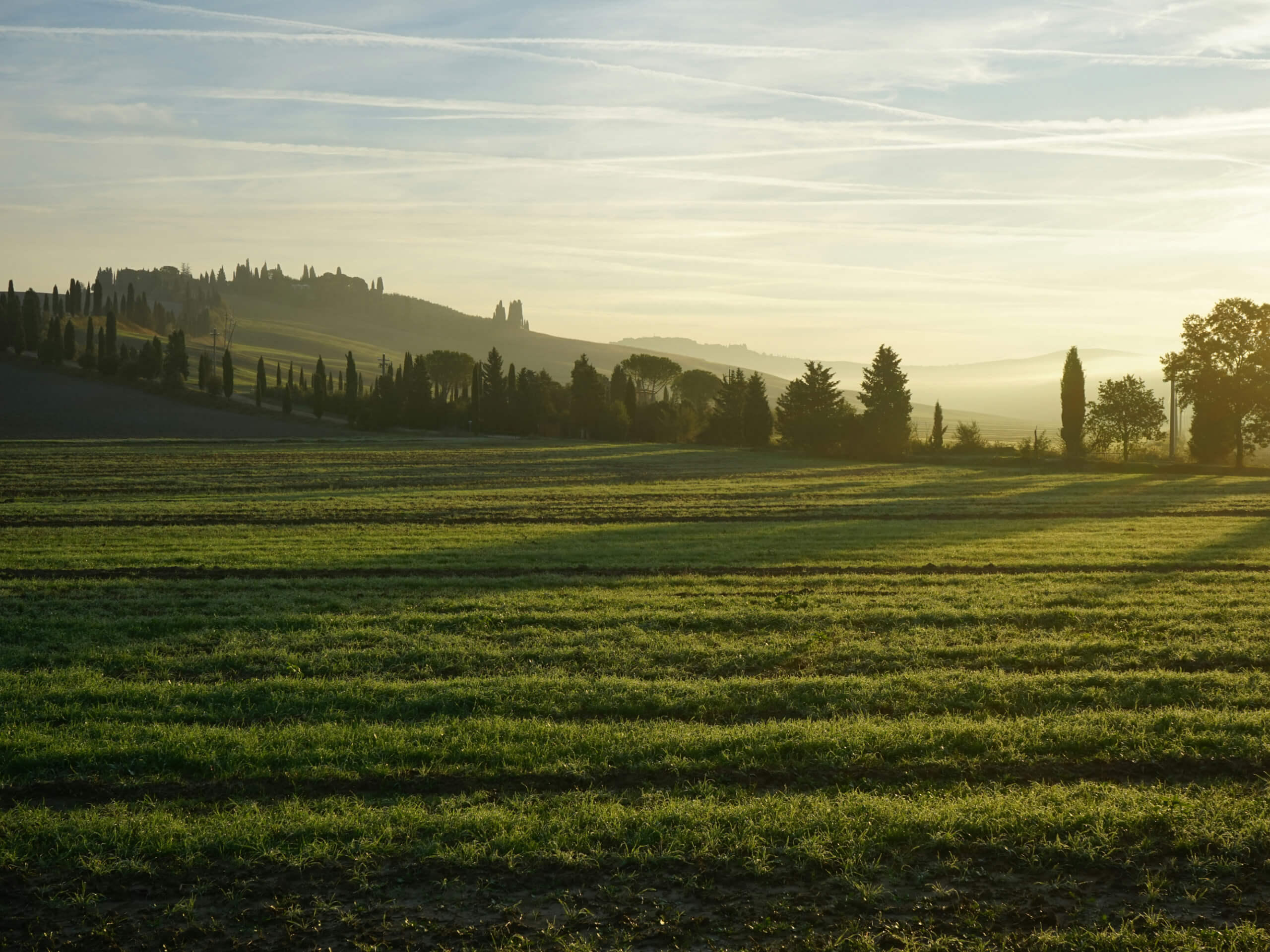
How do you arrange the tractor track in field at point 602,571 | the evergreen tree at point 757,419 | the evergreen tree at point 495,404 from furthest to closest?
1. the evergreen tree at point 495,404
2. the evergreen tree at point 757,419
3. the tractor track in field at point 602,571

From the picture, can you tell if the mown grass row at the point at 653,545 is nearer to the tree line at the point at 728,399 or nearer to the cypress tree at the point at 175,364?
the tree line at the point at 728,399

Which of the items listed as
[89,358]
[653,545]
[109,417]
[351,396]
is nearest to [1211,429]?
[653,545]

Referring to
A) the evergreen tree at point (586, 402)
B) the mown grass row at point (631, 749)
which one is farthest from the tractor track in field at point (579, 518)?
the evergreen tree at point (586, 402)

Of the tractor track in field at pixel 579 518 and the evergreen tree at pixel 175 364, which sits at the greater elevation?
the evergreen tree at pixel 175 364

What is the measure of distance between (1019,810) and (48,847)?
23.7 feet

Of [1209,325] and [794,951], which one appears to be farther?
[1209,325]

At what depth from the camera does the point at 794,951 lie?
5.65m

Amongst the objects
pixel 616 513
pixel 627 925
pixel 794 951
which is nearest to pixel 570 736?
pixel 627 925

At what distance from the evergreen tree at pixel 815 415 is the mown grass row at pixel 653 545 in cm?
5901

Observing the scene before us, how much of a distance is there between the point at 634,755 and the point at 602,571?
1198 cm

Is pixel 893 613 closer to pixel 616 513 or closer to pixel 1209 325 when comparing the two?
pixel 616 513

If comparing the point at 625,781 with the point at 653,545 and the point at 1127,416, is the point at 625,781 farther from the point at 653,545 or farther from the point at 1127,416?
the point at 1127,416

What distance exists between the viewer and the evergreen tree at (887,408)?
89.3 metres

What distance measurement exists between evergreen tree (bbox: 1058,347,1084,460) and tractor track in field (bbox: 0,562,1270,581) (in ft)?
221
